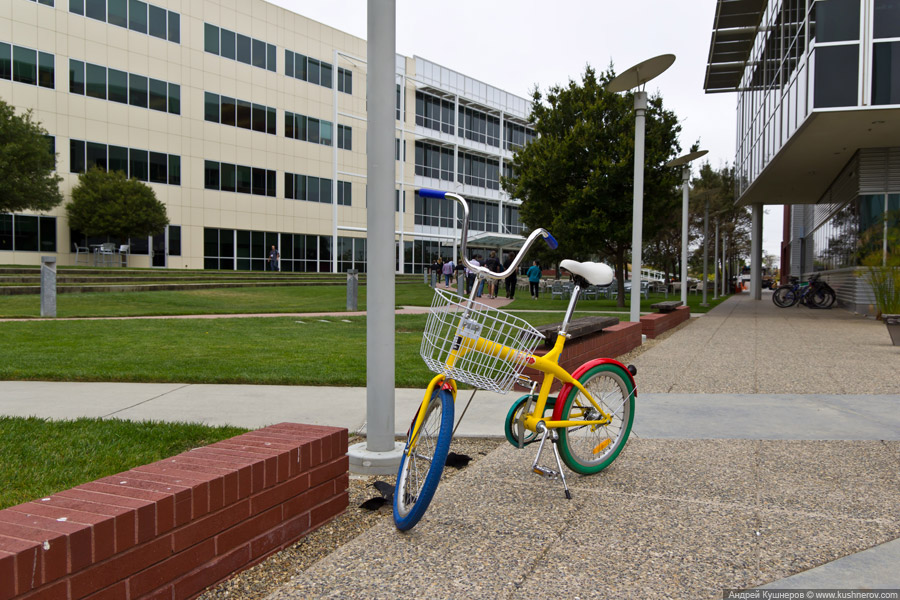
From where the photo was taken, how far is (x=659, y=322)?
14.0 meters

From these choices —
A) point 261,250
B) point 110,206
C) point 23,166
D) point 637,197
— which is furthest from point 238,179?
point 637,197

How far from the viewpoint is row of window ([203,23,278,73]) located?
37219 mm

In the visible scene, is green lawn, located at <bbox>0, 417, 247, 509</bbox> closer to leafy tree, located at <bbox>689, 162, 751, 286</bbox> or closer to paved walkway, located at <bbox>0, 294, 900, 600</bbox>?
paved walkway, located at <bbox>0, 294, 900, 600</bbox>

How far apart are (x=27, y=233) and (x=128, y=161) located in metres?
5.85

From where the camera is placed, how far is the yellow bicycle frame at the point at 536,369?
11.2 feet

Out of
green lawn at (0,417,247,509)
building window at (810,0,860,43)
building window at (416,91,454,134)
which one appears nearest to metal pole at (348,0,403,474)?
green lawn at (0,417,247,509)

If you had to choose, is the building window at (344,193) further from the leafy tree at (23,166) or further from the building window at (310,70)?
the leafy tree at (23,166)

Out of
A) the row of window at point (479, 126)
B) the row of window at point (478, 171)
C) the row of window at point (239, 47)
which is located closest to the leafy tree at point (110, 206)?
the row of window at point (239, 47)

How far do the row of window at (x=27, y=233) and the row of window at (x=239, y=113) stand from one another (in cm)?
1018

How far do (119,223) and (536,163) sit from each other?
1889 centimetres

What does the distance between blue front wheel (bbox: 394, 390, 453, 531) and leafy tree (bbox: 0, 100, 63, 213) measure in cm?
2667

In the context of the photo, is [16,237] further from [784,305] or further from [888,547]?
[888,547]

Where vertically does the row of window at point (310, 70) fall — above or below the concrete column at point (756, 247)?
above

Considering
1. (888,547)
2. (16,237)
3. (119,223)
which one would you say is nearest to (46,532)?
(888,547)
